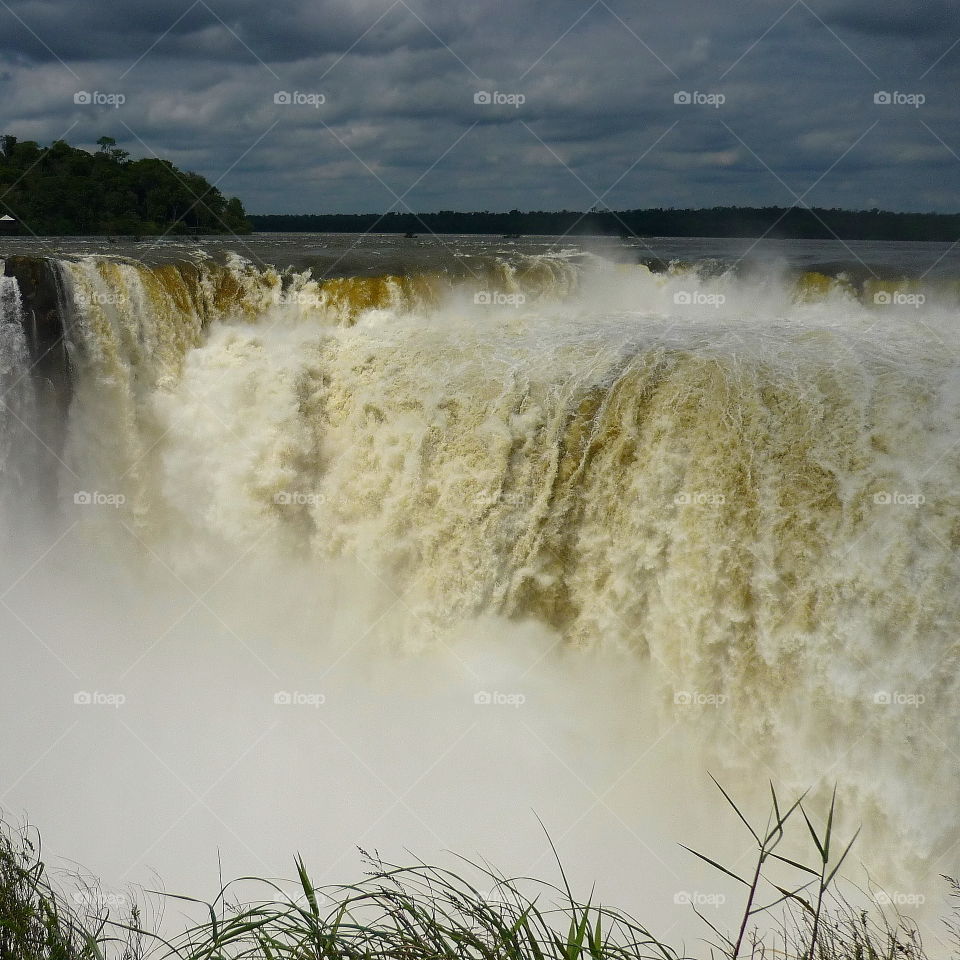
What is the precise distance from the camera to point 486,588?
9367 mm

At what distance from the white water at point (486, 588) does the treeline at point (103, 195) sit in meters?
20.0

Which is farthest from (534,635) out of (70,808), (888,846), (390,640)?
(70,808)

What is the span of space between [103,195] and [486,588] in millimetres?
26065

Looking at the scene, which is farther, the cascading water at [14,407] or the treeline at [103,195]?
the treeline at [103,195]

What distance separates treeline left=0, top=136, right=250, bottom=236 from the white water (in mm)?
20034

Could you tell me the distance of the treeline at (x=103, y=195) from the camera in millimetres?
29156

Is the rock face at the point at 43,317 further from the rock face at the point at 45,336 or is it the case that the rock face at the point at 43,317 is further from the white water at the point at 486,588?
the white water at the point at 486,588

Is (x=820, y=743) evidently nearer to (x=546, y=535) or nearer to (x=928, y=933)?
(x=928, y=933)

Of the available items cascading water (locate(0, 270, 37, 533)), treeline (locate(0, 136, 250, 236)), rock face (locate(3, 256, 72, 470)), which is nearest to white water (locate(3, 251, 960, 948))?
rock face (locate(3, 256, 72, 470))

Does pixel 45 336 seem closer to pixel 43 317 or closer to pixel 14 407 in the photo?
pixel 43 317

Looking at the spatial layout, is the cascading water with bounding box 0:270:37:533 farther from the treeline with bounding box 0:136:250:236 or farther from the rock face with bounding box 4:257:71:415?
the treeline with bounding box 0:136:250:236

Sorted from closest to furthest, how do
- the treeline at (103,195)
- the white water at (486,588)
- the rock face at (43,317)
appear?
the white water at (486,588) → the rock face at (43,317) → the treeline at (103,195)

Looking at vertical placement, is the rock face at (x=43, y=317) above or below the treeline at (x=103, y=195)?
below

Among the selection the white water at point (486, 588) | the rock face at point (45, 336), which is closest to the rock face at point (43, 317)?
the rock face at point (45, 336)
